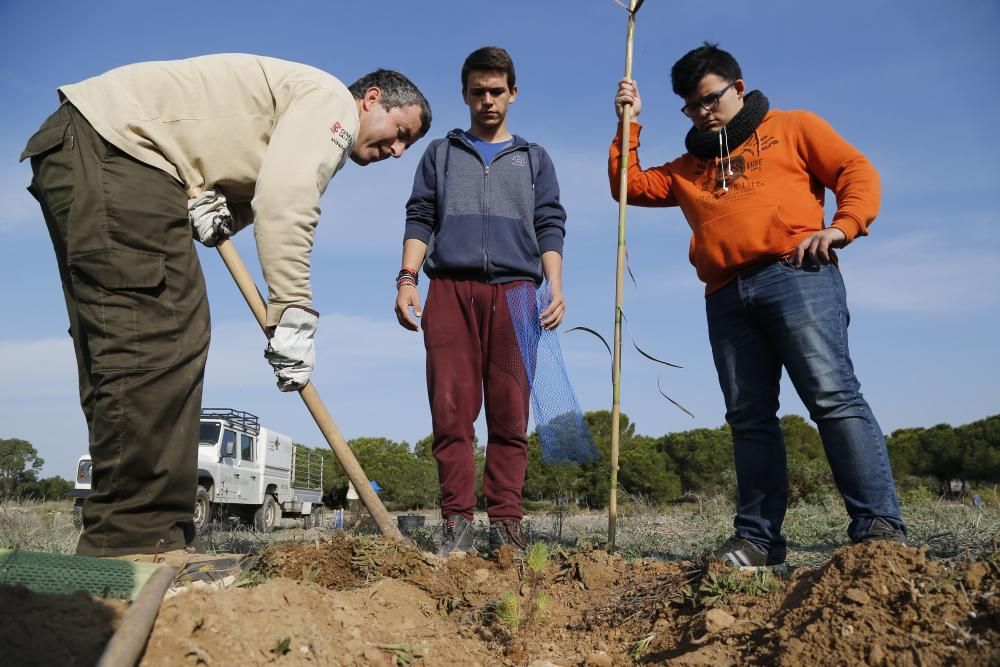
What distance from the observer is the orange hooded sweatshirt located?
298 centimetres

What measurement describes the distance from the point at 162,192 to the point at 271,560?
1.36 meters

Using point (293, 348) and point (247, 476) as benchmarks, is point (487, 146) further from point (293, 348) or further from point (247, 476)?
point (247, 476)

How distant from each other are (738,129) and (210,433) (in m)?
10.6

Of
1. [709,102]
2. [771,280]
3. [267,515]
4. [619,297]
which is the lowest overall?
[267,515]

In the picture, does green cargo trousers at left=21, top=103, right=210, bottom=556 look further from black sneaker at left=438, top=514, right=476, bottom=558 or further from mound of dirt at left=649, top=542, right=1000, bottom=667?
mound of dirt at left=649, top=542, right=1000, bottom=667

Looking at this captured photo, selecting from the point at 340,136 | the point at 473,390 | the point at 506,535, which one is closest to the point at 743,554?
the point at 506,535

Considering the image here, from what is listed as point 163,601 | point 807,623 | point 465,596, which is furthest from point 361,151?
point 807,623

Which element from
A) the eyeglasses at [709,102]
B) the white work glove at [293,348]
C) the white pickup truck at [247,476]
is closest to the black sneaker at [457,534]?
the white work glove at [293,348]

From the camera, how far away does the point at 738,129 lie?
10.7 feet

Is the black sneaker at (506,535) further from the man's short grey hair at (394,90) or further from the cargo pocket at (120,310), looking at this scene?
the man's short grey hair at (394,90)

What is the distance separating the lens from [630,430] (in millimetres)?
16562

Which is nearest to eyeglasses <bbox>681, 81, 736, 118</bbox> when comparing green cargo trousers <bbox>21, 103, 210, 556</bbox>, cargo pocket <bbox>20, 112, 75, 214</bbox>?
green cargo trousers <bbox>21, 103, 210, 556</bbox>

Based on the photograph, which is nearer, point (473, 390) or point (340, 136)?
point (340, 136)

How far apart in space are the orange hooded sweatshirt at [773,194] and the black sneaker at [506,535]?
1.37 metres
